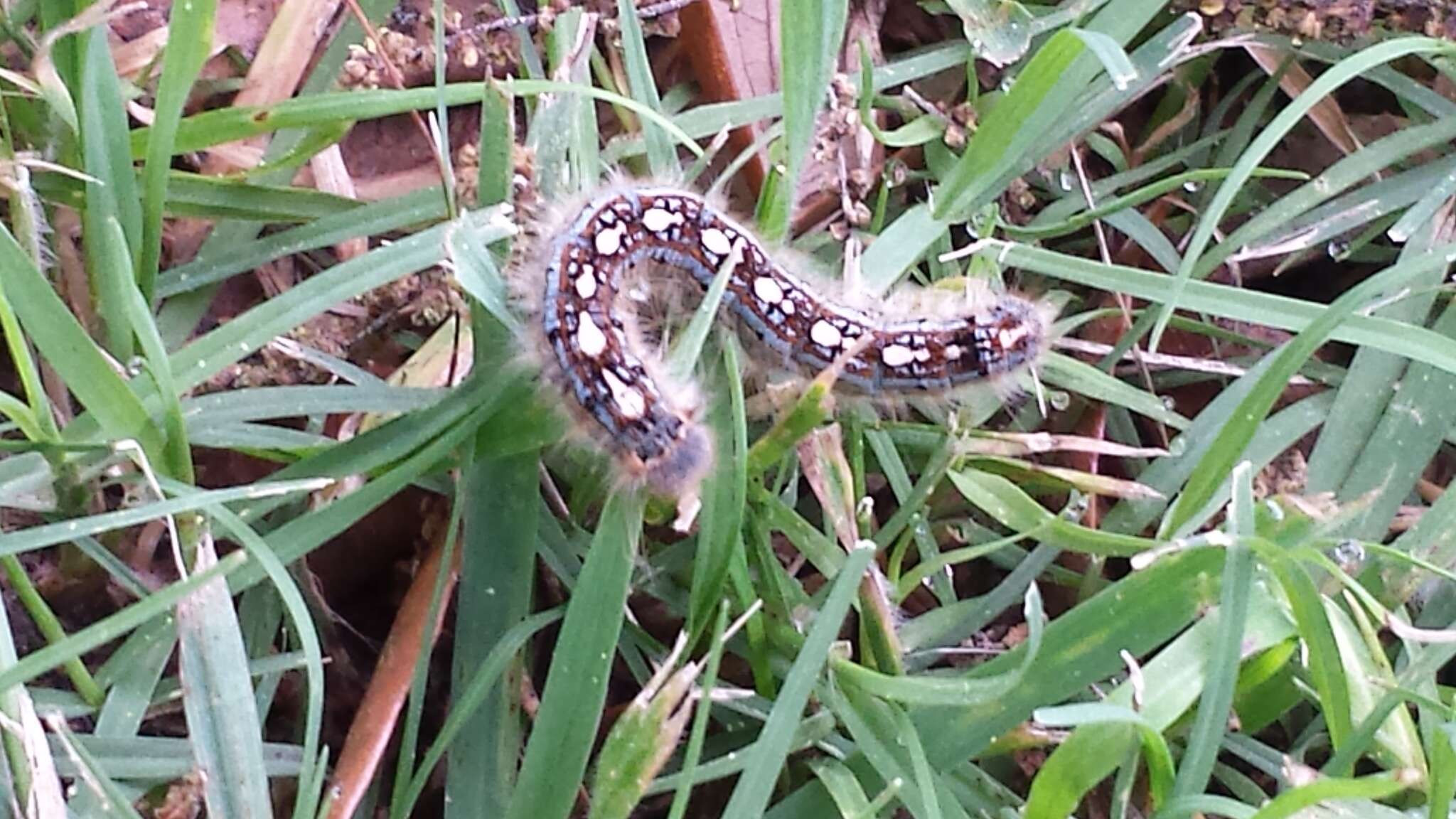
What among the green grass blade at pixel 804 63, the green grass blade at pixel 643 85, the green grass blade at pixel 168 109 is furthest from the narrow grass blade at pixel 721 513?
the green grass blade at pixel 168 109

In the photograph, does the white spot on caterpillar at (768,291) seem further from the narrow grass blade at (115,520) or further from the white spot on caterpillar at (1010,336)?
the narrow grass blade at (115,520)

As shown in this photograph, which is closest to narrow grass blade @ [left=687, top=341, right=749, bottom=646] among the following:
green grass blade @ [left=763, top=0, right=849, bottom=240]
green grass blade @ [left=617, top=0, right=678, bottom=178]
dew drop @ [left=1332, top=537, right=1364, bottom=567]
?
green grass blade @ [left=763, top=0, right=849, bottom=240]

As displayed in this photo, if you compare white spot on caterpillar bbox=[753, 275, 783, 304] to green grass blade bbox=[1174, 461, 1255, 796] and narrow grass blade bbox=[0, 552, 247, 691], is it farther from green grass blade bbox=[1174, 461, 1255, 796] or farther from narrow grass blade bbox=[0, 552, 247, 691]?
narrow grass blade bbox=[0, 552, 247, 691]

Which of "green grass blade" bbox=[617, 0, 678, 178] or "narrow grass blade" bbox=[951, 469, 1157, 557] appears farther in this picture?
"green grass blade" bbox=[617, 0, 678, 178]

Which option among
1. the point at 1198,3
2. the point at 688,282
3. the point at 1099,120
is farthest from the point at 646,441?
the point at 1198,3

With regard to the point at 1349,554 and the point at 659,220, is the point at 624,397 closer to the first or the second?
the point at 659,220

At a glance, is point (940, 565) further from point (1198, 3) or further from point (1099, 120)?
point (1198, 3)

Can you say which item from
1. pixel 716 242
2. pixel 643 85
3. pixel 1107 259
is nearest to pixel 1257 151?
pixel 1107 259

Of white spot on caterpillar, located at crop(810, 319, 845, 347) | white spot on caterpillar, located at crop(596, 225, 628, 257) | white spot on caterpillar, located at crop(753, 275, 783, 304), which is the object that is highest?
white spot on caterpillar, located at crop(596, 225, 628, 257)
